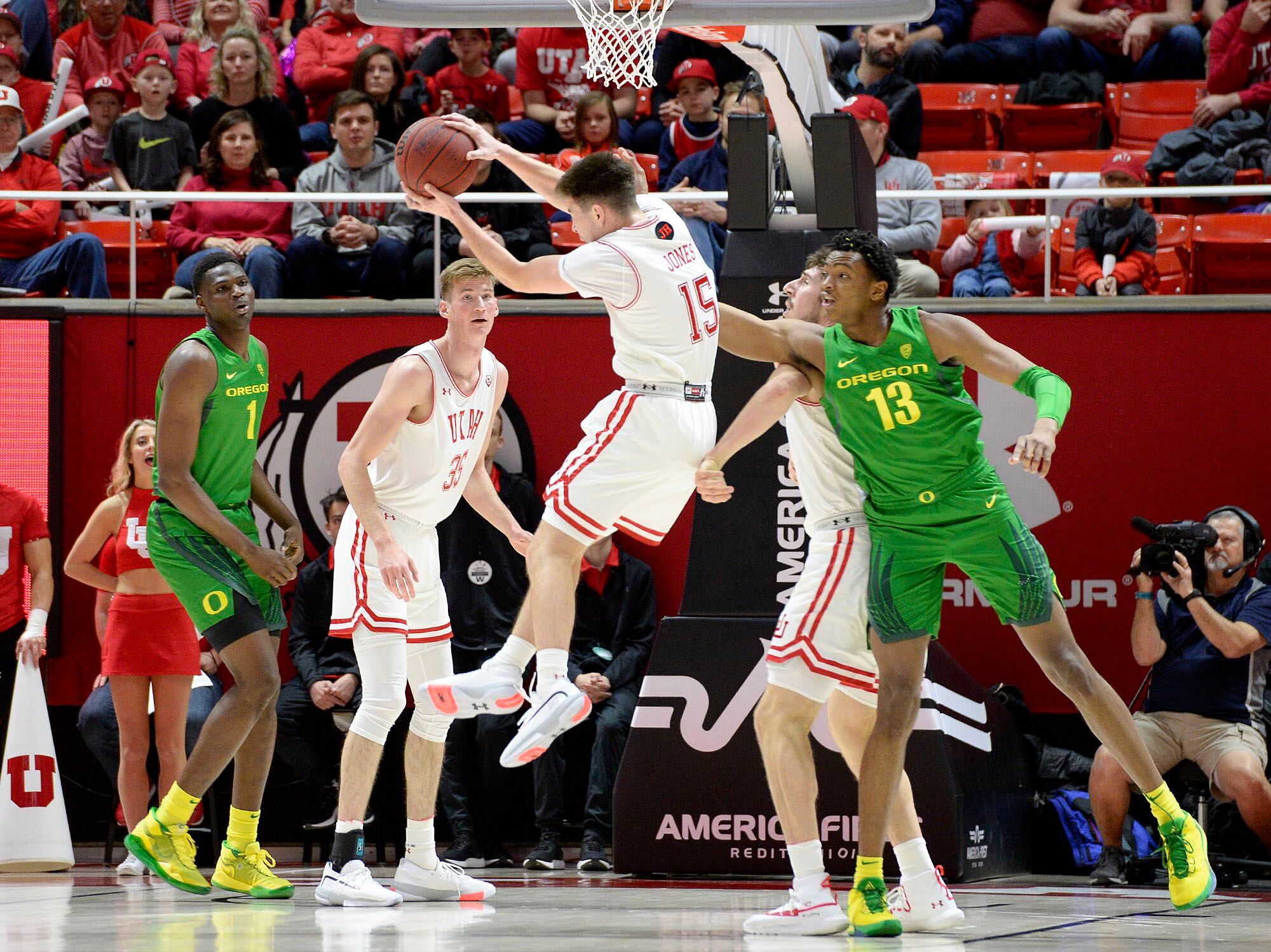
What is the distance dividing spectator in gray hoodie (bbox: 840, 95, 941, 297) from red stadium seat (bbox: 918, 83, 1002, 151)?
2384 mm

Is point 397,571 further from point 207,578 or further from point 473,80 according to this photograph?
point 473,80

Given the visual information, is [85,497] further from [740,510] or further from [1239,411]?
[1239,411]

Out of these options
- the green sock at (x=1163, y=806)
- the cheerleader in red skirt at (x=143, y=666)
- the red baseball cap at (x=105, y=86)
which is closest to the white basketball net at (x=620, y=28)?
the cheerleader in red skirt at (x=143, y=666)

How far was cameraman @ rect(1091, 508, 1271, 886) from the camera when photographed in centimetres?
765

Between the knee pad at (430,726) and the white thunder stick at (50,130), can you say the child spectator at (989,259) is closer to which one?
the knee pad at (430,726)

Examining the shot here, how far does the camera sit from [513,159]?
19.7ft

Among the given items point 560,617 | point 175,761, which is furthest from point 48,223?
point 560,617

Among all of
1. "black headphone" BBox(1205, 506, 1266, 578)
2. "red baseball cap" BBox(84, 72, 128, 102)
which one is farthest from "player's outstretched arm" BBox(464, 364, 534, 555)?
"red baseball cap" BBox(84, 72, 128, 102)

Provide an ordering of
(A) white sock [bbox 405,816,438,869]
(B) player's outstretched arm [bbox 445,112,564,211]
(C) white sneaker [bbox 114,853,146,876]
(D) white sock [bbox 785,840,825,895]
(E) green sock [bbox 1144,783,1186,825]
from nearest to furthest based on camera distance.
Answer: (D) white sock [bbox 785,840,825,895], (E) green sock [bbox 1144,783,1186,825], (B) player's outstretched arm [bbox 445,112,564,211], (A) white sock [bbox 405,816,438,869], (C) white sneaker [bbox 114,853,146,876]

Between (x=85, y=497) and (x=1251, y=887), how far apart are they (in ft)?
23.1

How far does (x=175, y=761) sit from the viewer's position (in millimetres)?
7844

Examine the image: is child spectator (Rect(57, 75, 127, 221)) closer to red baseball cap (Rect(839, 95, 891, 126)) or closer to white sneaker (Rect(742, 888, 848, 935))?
red baseball cap (Rect(839, 95, 891, 126))

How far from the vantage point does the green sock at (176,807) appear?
249 inches

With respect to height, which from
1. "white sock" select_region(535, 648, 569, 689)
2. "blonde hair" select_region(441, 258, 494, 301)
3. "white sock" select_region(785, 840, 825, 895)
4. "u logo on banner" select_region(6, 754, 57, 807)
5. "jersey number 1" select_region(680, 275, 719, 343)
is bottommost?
"u logo on banner" select_region(6, 754, 57, 807)
